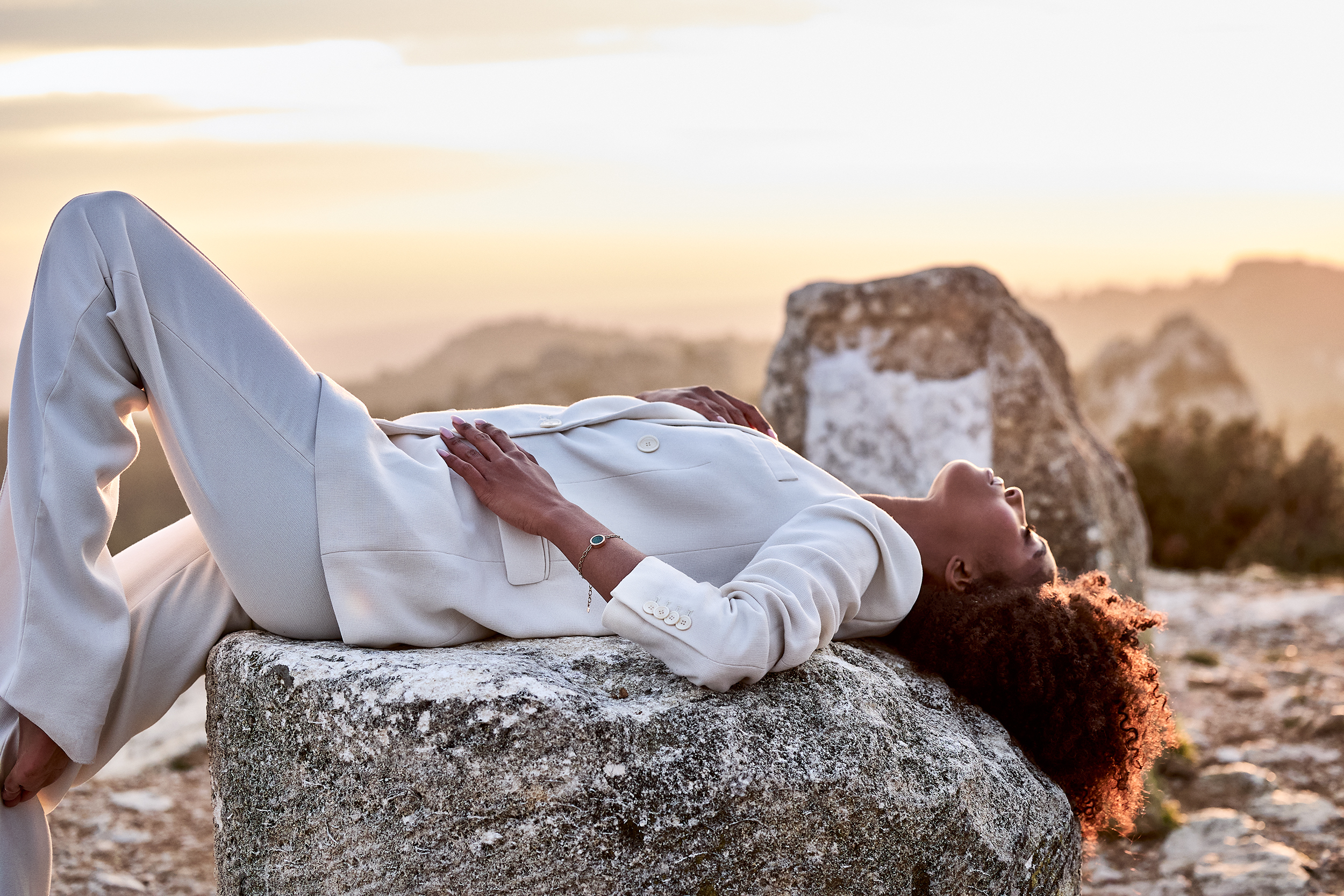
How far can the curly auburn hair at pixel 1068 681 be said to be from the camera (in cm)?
265

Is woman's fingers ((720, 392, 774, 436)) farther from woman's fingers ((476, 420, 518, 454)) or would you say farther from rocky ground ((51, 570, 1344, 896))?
rocky ground ((51, 570, 1344, 896))

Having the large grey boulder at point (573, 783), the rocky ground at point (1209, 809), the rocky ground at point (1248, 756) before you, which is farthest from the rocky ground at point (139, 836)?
the rocky ground at point (1248, 756)

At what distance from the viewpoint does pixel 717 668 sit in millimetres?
2252

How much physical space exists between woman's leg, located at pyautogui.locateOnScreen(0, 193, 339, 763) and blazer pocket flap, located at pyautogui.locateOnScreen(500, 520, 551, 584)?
0.41m

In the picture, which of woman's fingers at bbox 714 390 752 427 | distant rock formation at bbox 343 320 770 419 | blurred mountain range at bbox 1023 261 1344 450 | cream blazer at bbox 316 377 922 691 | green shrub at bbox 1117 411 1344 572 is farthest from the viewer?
blurred mountain range at bbox 1023 261 1344 450

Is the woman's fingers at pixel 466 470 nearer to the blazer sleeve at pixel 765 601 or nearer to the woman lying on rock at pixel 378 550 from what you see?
the woman lying on rock at pixel 378 550

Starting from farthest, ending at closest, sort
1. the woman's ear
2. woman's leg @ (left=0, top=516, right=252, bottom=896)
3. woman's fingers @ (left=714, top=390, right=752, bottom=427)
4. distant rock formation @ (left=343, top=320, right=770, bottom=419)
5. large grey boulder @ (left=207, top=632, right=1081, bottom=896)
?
1. distant rock formation @ (left=343, top=320, right=770, bottom=419)
2. woman's fingers @ (left=714, top=390, right=752, bottom=427)
3. the woman's ear
4. woman's leg @ (left=0, top=516, right=252, bottom=896)
5. large grey boulder @ (left=207, top=632, right=1081, bottom=896)

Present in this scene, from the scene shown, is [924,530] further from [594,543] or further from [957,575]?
[594,543]

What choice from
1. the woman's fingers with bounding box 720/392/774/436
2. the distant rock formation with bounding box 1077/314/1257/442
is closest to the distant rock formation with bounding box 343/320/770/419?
the distant rock formation with bounding box 1077/314/1257/442

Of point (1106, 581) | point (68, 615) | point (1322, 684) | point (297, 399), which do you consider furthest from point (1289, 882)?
point (68, 615)

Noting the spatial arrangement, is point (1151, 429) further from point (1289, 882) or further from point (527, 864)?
point (527, 864)

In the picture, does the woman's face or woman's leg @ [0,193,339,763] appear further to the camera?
the woman's face

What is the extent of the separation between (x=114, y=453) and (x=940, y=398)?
13.1 feet

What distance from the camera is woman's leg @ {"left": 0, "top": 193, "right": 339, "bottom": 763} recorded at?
2.37 meters
